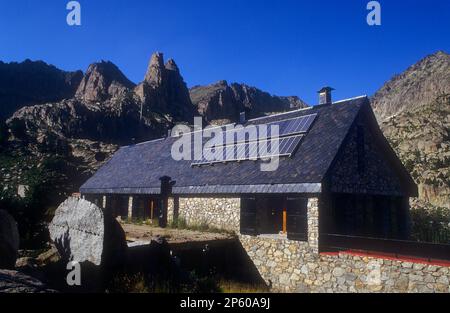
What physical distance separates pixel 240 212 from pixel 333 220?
4.52 meters

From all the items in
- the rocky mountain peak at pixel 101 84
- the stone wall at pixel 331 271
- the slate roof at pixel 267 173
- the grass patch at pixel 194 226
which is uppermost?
the rocky mountain peak at pixel 101 84

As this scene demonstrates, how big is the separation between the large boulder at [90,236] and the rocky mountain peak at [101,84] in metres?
81.7

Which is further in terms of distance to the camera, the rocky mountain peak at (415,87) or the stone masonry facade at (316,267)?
the rocky mountain peak at (415,87)

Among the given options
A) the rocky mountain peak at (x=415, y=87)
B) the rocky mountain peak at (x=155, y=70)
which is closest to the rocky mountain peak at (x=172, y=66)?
the rocky mountain peak at (x=155, y=70)

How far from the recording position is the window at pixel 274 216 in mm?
15000

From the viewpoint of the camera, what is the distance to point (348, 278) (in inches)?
519

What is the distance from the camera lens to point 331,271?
13.7 metres

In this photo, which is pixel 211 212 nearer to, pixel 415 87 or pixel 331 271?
pixel 331 271

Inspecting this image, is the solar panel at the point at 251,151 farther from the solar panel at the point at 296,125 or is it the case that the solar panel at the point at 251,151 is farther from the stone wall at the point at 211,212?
the stone wall at the point at 211,212

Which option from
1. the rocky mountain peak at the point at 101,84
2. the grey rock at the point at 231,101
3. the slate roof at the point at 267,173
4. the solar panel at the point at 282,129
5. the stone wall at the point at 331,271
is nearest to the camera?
the stone wall at the point at 331,271

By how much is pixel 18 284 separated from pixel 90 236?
396 cm

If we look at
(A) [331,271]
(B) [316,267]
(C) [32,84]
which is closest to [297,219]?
(B) [316,267]

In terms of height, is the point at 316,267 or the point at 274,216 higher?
the point at 274,216
